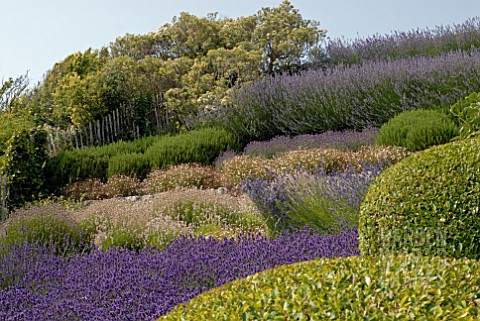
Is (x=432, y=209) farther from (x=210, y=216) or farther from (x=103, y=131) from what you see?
(x=103, y=131)

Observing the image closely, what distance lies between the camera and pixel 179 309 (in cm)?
195

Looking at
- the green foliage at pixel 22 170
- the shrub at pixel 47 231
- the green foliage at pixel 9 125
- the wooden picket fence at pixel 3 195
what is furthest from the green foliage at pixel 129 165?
the shrub at pixel 47 231

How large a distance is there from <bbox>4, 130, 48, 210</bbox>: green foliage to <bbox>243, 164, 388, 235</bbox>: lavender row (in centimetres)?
443

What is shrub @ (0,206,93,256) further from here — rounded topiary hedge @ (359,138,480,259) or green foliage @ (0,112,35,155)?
green foliage @ (0,112,35,155)

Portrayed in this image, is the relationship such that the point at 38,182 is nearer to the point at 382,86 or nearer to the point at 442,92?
the point at 382,86

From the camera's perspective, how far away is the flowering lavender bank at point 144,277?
3119mm

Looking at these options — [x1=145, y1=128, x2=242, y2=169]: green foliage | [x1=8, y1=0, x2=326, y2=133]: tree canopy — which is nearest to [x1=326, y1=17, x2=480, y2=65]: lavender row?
[x1=8, y1=0, x2=326, y2=133]: tree canopy

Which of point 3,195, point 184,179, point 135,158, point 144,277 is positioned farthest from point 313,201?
point 135,158

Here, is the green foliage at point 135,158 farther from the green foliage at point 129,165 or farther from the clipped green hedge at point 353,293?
the clipped green hedge at point 353,293

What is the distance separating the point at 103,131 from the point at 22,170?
16.2 feet

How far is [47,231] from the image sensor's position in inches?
230

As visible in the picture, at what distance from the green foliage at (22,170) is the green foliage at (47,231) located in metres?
2.55

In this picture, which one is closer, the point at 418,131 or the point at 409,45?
the point at 418,131

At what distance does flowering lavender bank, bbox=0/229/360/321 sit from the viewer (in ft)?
10.2
